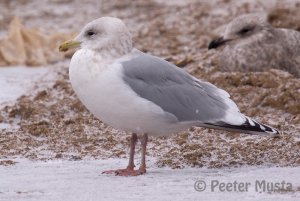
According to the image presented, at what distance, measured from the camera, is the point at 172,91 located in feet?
16.6

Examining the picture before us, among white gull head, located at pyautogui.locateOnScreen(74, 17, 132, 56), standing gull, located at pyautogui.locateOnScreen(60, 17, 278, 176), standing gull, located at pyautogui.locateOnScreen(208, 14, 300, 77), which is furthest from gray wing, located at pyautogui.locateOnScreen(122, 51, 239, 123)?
standing gull, located at pyautogui.locateOnScreen(208, 14, 300, 77)

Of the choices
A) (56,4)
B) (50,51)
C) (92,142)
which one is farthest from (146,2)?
(92,142)

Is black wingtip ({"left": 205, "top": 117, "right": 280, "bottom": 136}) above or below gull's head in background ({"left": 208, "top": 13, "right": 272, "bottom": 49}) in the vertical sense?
below

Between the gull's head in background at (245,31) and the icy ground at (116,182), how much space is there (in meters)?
2.58

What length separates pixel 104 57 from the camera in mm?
4965

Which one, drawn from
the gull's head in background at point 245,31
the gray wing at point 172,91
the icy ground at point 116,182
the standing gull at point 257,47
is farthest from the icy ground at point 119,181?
the gull's head in background at point 245,31

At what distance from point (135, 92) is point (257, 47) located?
9.31 feet

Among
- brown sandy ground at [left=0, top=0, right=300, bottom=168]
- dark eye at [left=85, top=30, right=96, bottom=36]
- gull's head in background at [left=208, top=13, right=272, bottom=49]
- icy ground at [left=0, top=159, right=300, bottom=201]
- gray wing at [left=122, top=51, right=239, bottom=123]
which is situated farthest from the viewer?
gull's head in background at [left=208, top=13, right=272, bottom=49]

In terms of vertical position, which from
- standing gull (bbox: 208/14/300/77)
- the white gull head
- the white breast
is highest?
standing gull (bbox: 208/14/300/77)

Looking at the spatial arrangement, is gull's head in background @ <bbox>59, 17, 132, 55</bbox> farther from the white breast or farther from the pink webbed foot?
the pink webbed foot

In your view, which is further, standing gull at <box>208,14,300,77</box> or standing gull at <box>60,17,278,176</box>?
standing gull at <box>208,14,300,77</box>

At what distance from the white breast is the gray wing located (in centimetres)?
6

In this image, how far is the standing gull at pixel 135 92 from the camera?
4.83 metres

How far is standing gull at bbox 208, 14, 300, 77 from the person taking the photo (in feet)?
24.1
